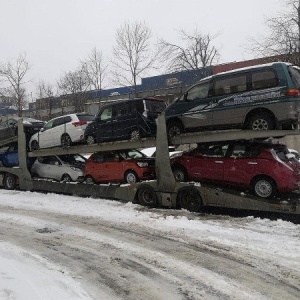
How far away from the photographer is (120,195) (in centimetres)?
1107

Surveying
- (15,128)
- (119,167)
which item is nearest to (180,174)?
(119,167)

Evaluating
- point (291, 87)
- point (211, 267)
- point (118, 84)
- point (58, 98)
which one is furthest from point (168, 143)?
point (58, 98)

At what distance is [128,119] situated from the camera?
11.2m

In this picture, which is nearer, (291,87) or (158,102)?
(291,87)

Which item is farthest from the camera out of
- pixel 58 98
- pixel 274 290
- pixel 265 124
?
pixel 58 98

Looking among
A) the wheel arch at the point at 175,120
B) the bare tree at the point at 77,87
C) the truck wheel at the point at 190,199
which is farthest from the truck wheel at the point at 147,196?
the bare tree at the point at 77,87

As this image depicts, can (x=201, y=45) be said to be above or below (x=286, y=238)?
above

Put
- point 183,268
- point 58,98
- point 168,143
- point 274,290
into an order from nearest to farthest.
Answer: point 274,290
point 183,268
point 168,143
point 58,98

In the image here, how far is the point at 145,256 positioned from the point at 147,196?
429 centimetres

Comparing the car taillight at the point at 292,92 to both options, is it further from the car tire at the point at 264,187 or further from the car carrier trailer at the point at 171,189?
the car tire at the point at 264,187

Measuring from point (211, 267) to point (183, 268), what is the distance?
43 cm

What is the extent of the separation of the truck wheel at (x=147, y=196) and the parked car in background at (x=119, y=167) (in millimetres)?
690

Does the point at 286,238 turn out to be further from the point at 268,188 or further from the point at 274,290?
the point at 274,290

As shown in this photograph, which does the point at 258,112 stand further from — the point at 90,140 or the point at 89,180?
the point at 89,180
